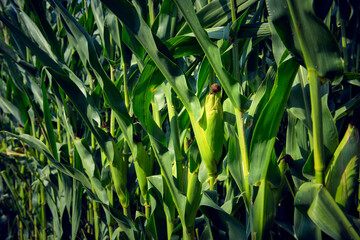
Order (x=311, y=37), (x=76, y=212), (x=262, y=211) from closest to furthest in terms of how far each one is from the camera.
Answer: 1. (x=311, y=37)
2. (x=262, y=211)
3. (x=76, y=212)

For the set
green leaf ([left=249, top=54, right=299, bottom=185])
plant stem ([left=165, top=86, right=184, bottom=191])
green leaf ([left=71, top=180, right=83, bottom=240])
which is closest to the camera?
green leaf ([left=249, top=54, right=299, bottom=185])

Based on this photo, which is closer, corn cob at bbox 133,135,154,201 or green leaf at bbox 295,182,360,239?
green leaf at bbox 295,182,360,239

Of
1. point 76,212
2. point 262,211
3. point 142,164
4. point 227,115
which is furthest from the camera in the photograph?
point 76,212

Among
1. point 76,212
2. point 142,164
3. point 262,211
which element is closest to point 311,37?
point 262,211

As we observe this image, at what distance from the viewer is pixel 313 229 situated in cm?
67

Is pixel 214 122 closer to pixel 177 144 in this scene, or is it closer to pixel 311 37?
pixel 177 144

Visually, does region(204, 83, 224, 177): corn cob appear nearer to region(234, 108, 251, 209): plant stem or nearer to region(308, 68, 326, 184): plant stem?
region(234, 108, 251, 209): plant stem

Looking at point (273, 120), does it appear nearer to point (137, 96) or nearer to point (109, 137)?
point (137, 96)

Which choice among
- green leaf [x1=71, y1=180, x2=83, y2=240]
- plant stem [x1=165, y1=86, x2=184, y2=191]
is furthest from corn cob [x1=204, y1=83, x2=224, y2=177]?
green leaf [x1=71, y1=180, x2=83, y2=240]

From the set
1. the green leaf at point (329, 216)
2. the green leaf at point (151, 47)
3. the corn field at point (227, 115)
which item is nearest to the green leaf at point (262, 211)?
the corn field at point (227, 115)

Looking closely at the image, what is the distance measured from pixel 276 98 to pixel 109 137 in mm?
506

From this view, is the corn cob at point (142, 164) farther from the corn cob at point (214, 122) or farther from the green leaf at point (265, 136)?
the green leaf at point (265, 136)

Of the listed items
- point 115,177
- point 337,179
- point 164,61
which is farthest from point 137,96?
point 337,179

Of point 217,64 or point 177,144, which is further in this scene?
point 177,144
